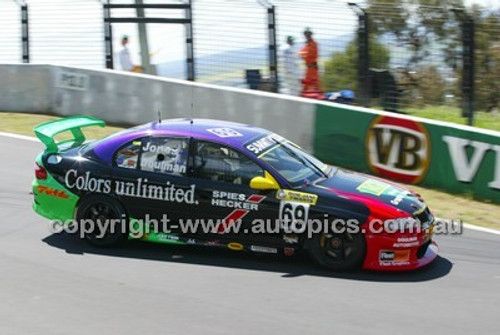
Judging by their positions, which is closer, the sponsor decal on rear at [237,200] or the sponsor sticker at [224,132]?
the sponsor decal on rear at [237,200]

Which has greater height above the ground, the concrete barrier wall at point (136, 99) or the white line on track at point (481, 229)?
the concrete barrier wall at point (136, 99)

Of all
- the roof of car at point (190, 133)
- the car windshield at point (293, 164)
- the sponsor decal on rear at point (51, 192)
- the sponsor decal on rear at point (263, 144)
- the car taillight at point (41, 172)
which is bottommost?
the sponsor decal on rear at point (51, 192)

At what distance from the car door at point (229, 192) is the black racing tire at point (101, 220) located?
915 mm

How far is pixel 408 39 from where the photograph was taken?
43.8ft

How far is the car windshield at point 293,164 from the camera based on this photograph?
28.7ft

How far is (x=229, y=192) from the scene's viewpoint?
865 centimetres

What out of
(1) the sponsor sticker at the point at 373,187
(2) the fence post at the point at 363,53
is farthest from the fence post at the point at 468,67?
(1) the sponsor sticker at the point at 373,187

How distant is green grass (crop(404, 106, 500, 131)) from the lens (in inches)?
515

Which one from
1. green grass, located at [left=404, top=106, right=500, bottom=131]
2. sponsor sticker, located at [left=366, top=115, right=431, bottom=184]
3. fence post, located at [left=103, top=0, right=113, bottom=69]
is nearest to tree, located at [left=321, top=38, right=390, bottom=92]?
green grass, located at [left=404, top=106, right=500, bottom=131]

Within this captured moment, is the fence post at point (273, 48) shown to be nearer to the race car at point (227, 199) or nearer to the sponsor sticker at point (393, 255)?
the race car at point (227, 199)

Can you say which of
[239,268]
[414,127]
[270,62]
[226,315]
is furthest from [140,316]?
[270,62]

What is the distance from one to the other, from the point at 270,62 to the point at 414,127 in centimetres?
371

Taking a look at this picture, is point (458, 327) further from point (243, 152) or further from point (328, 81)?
point (328, 81)

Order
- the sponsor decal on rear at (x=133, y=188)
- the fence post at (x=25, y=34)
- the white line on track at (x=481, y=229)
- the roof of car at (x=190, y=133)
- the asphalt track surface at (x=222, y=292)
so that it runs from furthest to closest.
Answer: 1. the fence post at (x=25, y=34)
2. the white line on track at (x=481, y=229)
3. the roof of car at (x=190, y=133)
4. the sponsor decal on rear at (x=133, y=188)
5. the asphalt track surface at (x=222, y=292)
